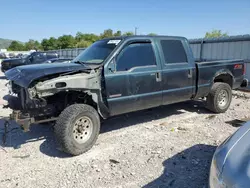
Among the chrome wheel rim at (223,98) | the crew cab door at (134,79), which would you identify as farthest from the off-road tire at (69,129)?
the chrome wheel rim at (223,98)

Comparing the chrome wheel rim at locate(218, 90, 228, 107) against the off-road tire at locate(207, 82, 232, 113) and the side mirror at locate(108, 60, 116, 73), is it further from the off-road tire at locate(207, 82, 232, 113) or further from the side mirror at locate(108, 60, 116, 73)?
the side mirror at locate(108, 60, 116, 73)

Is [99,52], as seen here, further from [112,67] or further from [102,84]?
[102,84]

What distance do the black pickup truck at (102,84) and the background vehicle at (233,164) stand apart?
2.52 metres

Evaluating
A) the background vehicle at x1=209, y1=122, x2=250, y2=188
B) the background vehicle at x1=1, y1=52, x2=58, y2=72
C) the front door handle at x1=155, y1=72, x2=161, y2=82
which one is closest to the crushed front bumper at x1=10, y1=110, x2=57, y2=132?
the front door handle at x1=155, y1=72, x2=161, y2=82

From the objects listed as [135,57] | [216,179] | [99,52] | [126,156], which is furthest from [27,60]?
[216,179]

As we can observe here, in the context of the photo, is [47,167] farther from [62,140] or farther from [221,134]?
[221,134]

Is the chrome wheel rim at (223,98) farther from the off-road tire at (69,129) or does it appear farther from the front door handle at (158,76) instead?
the off-road tire at (69,129)

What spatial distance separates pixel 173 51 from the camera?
5.73 m

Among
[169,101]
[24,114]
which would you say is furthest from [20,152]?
[169,101]

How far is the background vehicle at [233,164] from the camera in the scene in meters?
1.91

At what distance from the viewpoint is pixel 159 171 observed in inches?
145

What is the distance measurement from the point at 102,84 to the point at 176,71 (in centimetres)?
194

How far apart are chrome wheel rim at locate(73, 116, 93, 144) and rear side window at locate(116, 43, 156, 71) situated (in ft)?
3.79

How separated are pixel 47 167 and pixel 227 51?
10.0 meters
